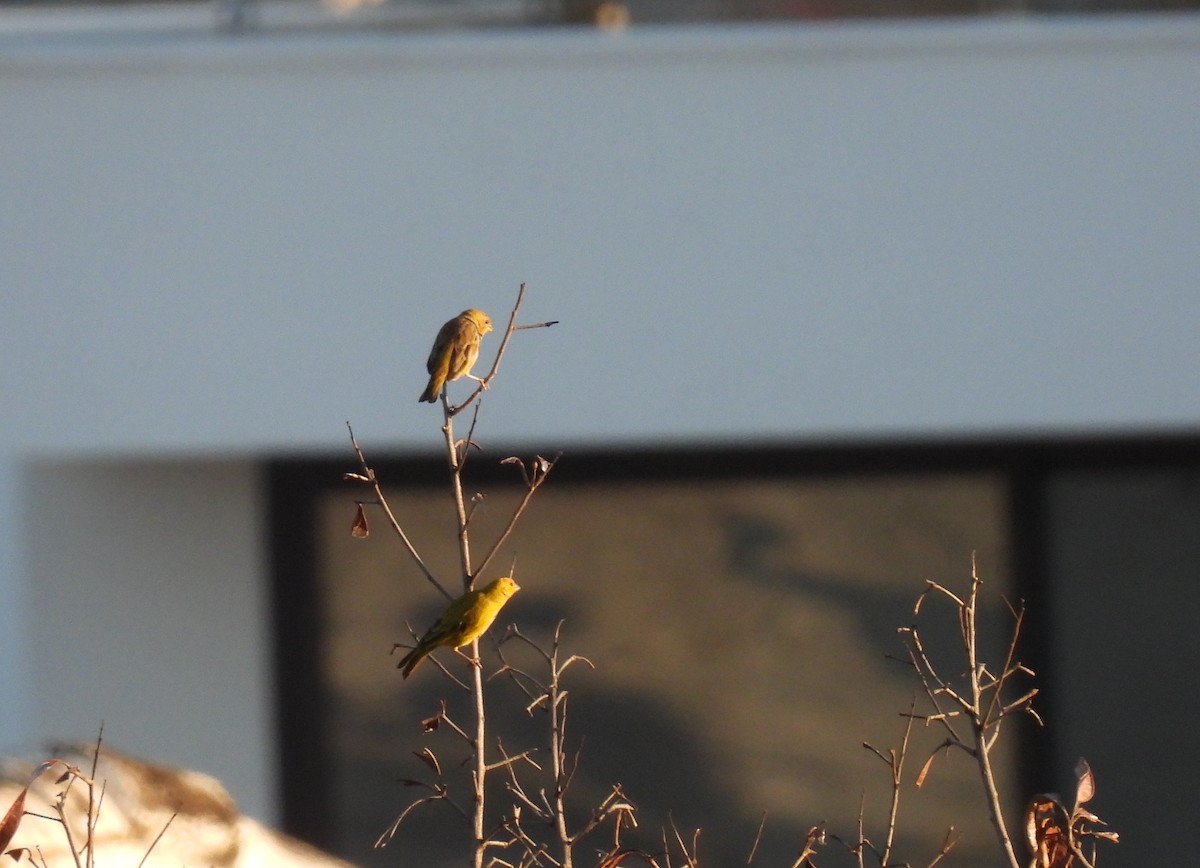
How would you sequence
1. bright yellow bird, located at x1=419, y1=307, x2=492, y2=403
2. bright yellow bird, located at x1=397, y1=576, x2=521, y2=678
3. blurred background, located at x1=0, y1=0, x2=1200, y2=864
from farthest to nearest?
blurred background, located at x1=0, y1=0, x2=1200, y2=864 < bright yellow bird, located at x1=419, y1=307, x2=492, y2=403 < bright yellow bird, located at x1=397, y1=576, x2=521, y2=678

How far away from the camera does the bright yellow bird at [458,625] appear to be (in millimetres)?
1723

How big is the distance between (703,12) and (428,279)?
1187 mm

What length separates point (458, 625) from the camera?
178cm

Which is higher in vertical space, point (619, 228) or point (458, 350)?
point (458, 350)

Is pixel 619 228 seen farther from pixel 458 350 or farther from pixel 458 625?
pixel 458 625

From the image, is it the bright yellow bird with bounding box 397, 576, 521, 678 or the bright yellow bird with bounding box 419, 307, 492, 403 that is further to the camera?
the bright yellow bird with bounding box 419, 307, 492, 403

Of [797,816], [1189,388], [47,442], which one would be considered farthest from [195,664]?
[1189,388]

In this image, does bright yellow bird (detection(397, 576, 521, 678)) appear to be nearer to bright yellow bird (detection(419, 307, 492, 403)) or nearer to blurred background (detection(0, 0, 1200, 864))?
bright yellow bird (detection(419, 307, 492, 403))

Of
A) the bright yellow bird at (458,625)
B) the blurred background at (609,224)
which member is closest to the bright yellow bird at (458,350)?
the bright yellow bird at (458,625)

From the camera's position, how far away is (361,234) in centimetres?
468

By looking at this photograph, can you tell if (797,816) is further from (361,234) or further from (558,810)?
(558,810)

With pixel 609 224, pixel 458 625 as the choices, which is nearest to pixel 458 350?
pixel 458 625

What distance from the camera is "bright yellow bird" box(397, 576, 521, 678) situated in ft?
5.65

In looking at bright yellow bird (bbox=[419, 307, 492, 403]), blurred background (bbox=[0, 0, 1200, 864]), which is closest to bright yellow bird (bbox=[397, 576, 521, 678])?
bright yellow bird (bbox=[419, 307, 492, 403])
